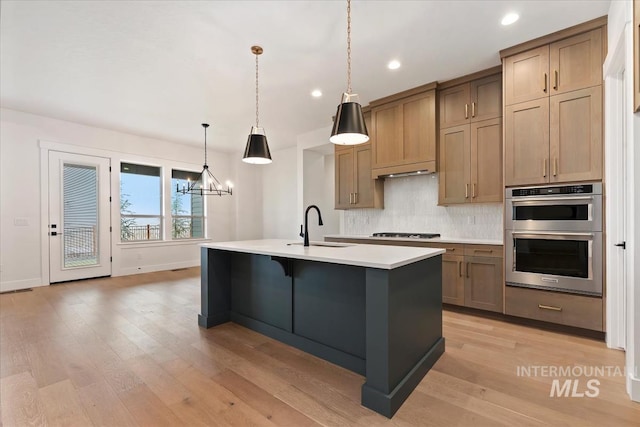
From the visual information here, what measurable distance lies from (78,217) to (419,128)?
20.2 feet

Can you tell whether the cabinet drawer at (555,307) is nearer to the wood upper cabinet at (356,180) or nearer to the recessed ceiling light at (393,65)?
the wood upper cabinet at (356,180)

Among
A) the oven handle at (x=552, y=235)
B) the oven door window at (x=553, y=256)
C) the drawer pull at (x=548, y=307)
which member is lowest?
the drawer pull at (x=548, y=307)

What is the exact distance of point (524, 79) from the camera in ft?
9.81

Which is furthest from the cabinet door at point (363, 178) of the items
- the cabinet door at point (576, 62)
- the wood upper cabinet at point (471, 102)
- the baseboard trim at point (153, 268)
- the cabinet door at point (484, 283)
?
the baseboard trim at point (153, 268)

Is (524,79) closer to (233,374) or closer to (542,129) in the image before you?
(542,129)

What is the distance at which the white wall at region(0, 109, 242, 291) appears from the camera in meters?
4.57

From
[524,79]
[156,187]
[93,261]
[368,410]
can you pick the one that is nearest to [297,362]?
[368,410]

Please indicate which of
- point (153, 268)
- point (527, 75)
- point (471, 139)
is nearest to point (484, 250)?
point (471, 139)

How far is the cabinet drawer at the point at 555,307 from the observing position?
2600mm

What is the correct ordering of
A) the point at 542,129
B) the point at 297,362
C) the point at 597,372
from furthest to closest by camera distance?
1. the point at 542,129
2. the point at 297,362
3. the point at 597,372

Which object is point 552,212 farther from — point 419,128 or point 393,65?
point 393,65

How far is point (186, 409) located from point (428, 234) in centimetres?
348

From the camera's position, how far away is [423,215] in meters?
4.34

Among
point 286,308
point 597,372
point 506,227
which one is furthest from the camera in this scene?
point 506,227
